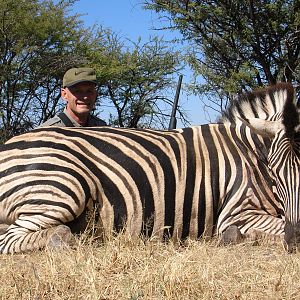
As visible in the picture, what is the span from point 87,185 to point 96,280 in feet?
3.61

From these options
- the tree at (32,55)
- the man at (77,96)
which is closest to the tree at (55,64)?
the tree at (32,55)

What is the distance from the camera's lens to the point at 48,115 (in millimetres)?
15172

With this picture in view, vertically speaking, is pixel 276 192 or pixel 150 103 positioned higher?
pixel 150 103

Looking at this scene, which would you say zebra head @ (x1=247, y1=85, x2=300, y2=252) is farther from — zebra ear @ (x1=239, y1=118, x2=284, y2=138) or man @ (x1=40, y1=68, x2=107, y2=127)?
man @ (x1=40, y1=68, x2=107, y2=127)

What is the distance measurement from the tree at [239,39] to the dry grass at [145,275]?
27.0ft

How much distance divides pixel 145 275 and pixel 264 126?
1.52m

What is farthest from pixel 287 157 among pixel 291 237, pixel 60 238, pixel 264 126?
pixel 60 238

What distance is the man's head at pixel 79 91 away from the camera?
4.62 m

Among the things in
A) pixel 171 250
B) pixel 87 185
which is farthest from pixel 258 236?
pixel 87 185

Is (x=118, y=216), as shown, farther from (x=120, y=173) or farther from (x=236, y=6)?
(x=236, y=6)

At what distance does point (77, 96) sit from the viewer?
184 inches

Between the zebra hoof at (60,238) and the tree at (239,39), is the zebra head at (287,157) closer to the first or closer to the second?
the zebra hoof at (60,238)

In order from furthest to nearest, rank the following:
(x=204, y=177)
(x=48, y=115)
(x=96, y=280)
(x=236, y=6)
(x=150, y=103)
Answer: (x=150, y=103)
(x=48, y=115)
(x=236, y=6)
(x=204, y=177)
(x=96, y=280)

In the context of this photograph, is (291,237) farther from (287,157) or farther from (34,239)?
(34,239)
